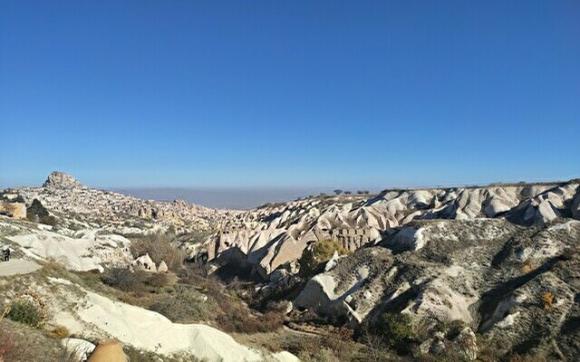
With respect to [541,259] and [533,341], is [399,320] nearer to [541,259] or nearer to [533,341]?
[533,341]

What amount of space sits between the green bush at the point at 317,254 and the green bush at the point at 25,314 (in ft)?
75.9

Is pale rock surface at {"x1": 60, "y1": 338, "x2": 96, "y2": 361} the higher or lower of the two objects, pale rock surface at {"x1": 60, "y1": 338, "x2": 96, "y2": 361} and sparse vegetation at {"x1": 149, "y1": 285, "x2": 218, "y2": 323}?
the higher

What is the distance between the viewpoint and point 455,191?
230ft

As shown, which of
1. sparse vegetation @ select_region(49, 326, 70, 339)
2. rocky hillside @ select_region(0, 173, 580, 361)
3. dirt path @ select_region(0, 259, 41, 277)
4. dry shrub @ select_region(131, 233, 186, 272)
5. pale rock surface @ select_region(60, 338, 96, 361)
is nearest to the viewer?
→ pale rock surface @ select_region(60, 338, 96, 361)

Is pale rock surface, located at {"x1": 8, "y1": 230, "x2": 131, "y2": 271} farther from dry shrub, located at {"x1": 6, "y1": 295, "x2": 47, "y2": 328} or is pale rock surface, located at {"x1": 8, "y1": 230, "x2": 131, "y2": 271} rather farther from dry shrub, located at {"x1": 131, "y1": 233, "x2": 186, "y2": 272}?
dry shrub, located at {"x1": 6, "y1": 295, "x2": 47, "y2": 328}


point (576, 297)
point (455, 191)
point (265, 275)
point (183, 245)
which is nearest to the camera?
point (576, 297)

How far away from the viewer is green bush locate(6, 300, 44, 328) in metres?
14.0

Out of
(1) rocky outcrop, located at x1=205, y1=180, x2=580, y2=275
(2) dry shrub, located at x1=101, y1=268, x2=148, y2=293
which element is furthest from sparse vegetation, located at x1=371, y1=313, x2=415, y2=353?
(2) dry shrub, located at x1=101, y1=268, x2=148, y2=293

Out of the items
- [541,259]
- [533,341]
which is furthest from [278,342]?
[541,259]

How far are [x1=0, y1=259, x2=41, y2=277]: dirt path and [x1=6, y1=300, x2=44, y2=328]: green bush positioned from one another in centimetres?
359

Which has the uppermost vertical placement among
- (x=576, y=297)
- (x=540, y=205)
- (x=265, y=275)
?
(x=540, y=205)

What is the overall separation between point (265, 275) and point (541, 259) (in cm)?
2116

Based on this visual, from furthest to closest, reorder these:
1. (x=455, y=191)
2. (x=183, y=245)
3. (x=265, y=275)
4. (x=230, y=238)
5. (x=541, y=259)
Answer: (x=455, y=191) < (x=183, y=245) < (x=230, y=238) < (x=265, y=275) < (x=541, y=259)

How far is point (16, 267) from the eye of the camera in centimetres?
1922
